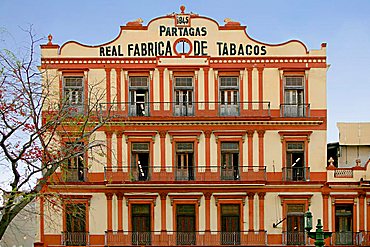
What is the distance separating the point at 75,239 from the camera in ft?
117

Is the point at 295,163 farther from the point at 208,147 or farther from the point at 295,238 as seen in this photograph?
the point at 208,147

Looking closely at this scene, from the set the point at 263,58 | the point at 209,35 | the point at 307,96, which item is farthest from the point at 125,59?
the point at 307,96

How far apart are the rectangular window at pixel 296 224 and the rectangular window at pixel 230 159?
3245mm

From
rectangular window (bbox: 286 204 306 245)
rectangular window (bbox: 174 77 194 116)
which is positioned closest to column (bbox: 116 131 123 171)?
rectangular window (bbox: 174 77 194 116)

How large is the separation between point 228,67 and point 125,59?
5.20m

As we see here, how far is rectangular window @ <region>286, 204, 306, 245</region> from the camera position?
117 feet

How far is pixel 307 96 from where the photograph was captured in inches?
1436

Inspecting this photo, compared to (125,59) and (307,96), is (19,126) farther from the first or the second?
(307,96)

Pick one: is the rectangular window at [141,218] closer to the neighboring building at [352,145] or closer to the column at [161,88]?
the column at [161,88]

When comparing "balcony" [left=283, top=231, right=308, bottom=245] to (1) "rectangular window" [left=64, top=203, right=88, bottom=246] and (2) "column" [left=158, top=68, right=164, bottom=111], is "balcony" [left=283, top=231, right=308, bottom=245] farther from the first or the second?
(1) "rectangular window" [left=64, top=203, right=88, bottom=246]

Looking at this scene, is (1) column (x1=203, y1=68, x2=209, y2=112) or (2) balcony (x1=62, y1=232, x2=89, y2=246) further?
(1) column (x1=203, y1=68, x2=209, y2=112)

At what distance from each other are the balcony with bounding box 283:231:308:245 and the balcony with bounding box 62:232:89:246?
9824 mm

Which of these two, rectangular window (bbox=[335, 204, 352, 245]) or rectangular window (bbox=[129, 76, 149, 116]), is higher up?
rectangular window (bbox=[129, 76, 149, 116])

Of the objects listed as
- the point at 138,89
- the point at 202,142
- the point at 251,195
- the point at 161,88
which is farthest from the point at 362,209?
the point at 138,89
